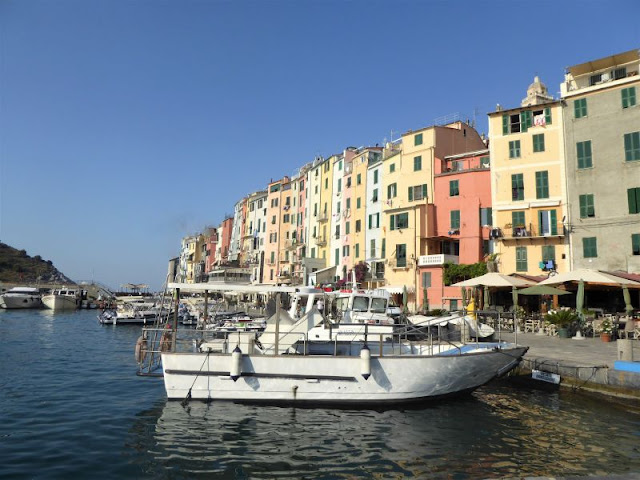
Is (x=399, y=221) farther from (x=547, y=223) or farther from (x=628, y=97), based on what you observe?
(x=628, y=97)

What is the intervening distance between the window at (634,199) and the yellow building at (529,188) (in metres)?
3.94

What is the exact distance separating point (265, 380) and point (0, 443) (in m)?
6.12

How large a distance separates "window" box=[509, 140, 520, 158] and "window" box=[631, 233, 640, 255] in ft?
32.7

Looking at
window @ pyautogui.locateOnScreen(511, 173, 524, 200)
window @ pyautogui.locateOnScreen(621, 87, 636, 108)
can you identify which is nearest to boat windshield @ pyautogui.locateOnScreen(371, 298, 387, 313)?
window @ pyautogui.locateOnScreen(511, 173, 524, 200)

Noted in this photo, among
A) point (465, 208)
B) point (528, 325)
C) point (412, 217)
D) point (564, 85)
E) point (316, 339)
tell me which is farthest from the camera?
point (412, 217)

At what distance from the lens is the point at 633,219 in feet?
98.7

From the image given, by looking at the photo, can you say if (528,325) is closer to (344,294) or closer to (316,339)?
(344,294)

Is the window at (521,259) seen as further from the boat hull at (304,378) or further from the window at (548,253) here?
the boat hull at (304,378)

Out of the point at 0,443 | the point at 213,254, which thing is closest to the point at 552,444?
the point at 0,443

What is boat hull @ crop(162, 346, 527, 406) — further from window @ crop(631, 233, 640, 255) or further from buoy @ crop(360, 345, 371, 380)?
window @ crop(631, 233, 640, 255)

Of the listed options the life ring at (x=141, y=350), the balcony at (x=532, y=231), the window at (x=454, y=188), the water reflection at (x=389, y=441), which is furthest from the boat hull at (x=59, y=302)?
the water reflection at (x=389, y=441)

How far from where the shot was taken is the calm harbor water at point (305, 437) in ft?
29.4

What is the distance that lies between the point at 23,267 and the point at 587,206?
183501mm

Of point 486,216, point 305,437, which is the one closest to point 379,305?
point 305,437
